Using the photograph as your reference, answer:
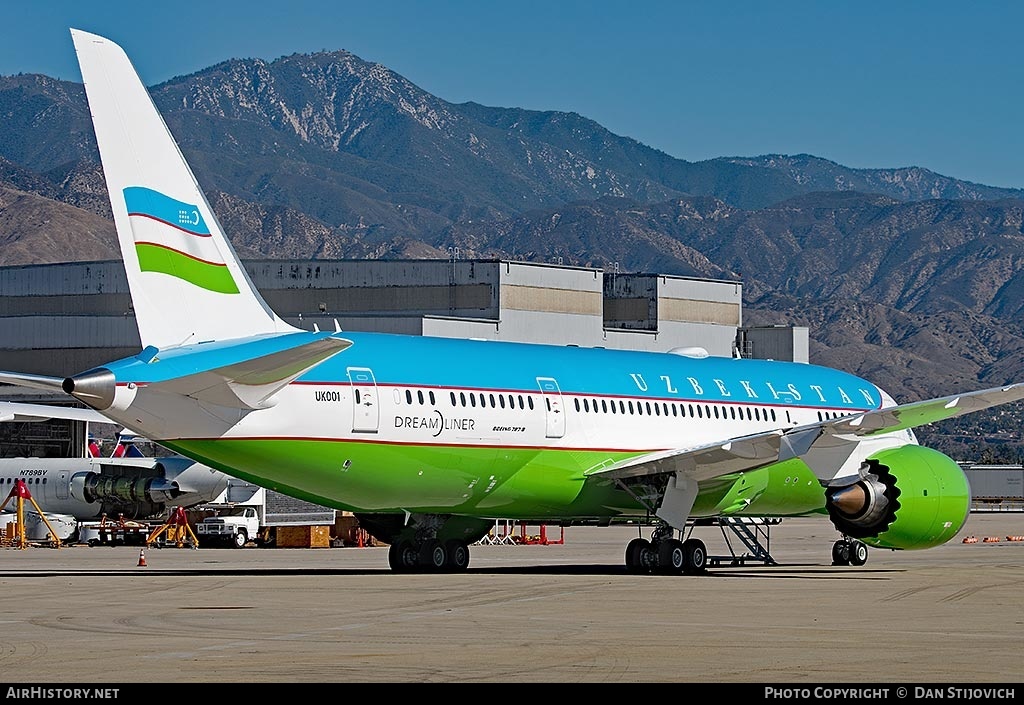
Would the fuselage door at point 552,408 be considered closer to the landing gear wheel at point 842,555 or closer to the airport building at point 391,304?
the landing gear wheel at point 842,555

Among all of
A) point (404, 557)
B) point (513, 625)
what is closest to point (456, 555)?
point (404, 557)

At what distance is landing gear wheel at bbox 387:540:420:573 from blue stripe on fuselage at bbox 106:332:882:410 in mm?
3761

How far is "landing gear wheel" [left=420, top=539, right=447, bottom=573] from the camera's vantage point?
31250 millimetres

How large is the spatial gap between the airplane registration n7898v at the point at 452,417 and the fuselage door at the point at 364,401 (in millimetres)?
29

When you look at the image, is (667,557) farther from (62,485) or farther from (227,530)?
(62,485)

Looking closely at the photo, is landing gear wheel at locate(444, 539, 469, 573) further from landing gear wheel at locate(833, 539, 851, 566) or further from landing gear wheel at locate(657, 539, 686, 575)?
landing gear wheel at locate(833, 539, 851, 566)

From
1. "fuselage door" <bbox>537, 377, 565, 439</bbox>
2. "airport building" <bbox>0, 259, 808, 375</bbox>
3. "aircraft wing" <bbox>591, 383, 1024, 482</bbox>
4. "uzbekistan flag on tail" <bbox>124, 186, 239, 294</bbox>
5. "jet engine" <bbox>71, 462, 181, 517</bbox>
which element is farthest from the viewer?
"airport building" <bbox>0, 259, 808, 375</bbox>

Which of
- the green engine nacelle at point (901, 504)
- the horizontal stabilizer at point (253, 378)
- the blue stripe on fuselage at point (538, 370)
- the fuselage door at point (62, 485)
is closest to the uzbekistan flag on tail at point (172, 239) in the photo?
the blue stripe on fuselage at point (538, 370)

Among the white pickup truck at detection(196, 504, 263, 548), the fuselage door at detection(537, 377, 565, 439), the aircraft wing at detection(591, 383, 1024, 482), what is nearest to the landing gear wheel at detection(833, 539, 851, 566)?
the aircraft wing at detection(591, 383, 1024, 482)

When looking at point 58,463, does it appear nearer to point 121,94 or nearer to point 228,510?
point 228,510

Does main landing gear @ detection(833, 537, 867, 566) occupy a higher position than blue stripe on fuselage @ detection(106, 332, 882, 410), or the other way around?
blue stripe on fuselage @ detection(106, 332, 882, 410)

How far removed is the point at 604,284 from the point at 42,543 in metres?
47.7

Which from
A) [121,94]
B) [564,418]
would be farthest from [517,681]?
[564,418]

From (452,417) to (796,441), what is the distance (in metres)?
6.56
